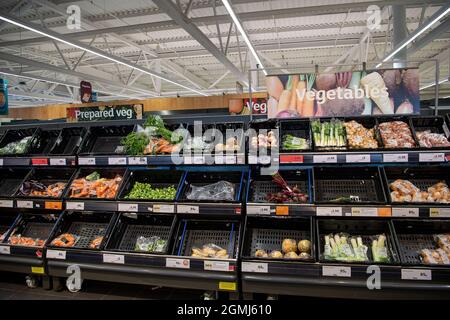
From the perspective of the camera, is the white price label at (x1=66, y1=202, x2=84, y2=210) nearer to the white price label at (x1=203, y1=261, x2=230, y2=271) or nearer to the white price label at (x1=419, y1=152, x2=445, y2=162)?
the white price label at (x1=203, y1=261, x2=230, y2=271)

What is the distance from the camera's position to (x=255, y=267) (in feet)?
7.75

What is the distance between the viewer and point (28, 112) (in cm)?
1092

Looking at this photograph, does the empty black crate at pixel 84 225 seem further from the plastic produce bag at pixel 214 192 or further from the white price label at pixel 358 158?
the white price label at pixel 358 158

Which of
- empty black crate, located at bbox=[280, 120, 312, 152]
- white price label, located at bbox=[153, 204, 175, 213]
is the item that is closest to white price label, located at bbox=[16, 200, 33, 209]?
white price label, located at bbox=[153, 204, 175, 213]

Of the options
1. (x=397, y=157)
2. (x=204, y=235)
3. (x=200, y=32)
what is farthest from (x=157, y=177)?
(x=200, y=32)

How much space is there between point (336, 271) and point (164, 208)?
56.6 inches

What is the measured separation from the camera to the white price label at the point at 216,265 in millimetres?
2393

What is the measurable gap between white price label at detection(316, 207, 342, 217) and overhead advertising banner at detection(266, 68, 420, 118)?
2.91ft

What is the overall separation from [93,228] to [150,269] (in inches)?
34.4

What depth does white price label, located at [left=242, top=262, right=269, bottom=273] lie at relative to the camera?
235 centimetres

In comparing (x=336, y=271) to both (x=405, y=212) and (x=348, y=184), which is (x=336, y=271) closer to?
(x=405, y=212)

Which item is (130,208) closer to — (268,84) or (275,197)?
(275,197)

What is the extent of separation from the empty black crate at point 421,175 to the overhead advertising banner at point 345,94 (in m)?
0.50
